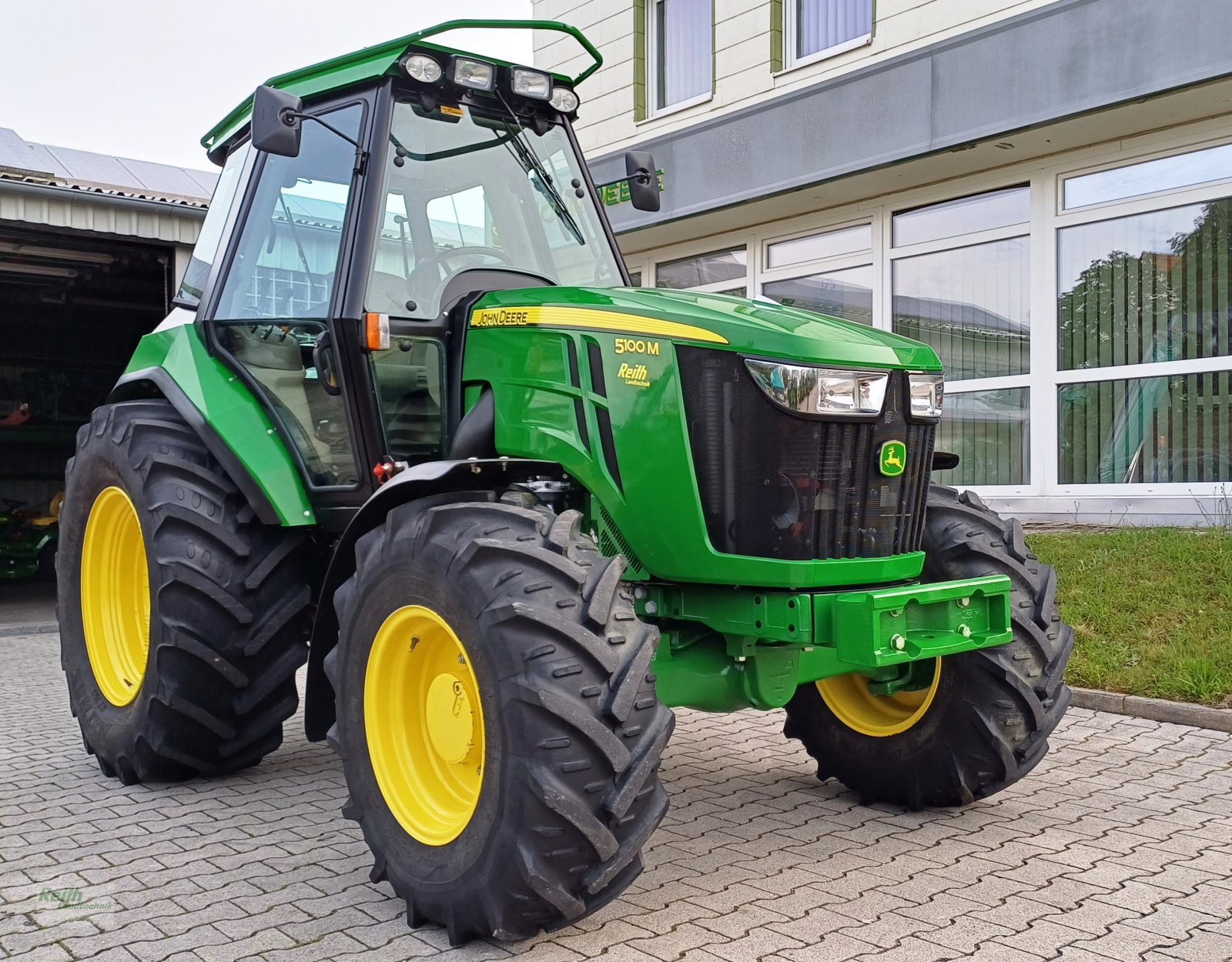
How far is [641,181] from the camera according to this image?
16.4 feet

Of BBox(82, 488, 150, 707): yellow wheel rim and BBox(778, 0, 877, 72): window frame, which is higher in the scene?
BBox(778, 0, 877, 72): window frame

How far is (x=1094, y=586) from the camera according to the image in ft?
24.1

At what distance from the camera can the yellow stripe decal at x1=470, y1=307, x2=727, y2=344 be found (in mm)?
3592

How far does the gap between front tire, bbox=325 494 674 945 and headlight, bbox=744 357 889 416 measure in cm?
70

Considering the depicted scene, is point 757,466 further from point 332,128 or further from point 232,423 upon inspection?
point 232,423

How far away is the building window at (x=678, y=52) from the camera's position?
41.0 ft

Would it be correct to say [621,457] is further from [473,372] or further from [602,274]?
[602,274]

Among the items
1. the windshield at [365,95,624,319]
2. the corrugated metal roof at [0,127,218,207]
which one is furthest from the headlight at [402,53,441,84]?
the corrugated metal roof at [0,127,218,207]

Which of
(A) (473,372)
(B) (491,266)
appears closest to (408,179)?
(B) (491,266)

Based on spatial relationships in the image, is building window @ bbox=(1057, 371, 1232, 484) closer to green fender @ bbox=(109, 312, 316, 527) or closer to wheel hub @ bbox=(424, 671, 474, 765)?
green fender @ bbox=(109, 312, 316, 527)

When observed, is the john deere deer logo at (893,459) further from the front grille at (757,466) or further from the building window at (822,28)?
the building window at (822,28)

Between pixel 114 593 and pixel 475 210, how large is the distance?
2438mm

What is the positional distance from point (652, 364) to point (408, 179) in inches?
53.3

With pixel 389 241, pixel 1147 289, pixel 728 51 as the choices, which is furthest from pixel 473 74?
pixel 728 51
